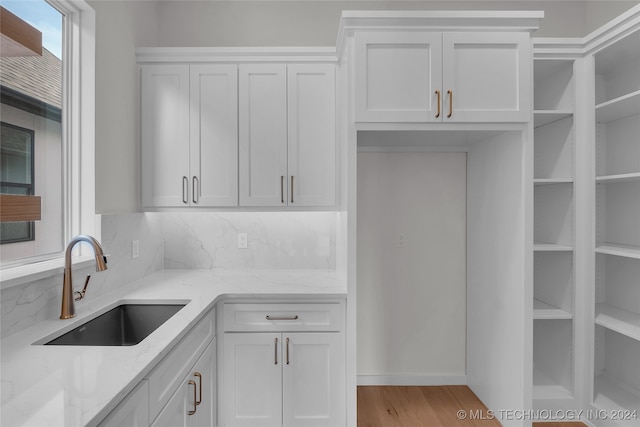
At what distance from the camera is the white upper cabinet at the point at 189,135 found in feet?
7.68

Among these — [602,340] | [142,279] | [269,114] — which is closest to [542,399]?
[602,340]

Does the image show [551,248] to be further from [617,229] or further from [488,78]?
[488,78]

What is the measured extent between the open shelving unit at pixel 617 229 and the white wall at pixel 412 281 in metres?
0.84

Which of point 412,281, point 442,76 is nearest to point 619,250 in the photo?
point 412,281

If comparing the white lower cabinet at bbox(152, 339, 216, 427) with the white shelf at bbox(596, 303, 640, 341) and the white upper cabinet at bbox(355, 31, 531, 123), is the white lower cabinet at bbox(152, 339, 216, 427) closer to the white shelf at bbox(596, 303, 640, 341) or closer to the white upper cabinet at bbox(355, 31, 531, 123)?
the white upper cabinet at bbox(355, 31, 531, 123)

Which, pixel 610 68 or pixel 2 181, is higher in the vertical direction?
pixel 610 68

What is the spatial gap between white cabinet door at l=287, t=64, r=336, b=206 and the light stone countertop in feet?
2.28

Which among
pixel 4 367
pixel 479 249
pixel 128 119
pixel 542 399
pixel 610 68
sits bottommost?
pixel 542 399

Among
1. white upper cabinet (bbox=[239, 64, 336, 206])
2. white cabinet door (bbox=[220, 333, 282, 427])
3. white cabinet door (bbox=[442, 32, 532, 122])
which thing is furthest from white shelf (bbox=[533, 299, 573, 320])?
white cabinet door (bbox=[220, 333, 282, 427])

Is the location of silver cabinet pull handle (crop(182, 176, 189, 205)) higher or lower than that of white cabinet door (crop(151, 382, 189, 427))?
higher

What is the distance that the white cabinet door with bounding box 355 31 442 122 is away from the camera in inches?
76.1

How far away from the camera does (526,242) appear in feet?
6.48

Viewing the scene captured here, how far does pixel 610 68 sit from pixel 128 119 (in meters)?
3.09

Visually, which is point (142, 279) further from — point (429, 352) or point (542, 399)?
point (542, 399)
